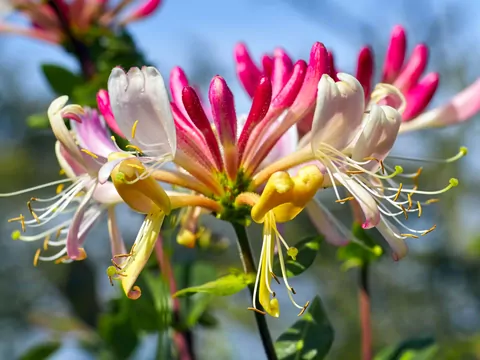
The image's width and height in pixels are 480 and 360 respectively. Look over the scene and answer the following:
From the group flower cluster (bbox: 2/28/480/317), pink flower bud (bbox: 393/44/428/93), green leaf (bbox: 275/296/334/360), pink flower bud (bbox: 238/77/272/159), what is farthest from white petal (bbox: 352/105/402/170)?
pink flower bud (bbox: 393/44/428/93)

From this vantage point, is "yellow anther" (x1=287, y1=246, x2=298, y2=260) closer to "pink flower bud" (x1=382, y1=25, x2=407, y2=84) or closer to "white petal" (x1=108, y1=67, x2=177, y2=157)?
"white petal" (x1=108, y1=67, x2=177, y2=157)

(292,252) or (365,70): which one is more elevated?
(365,70)

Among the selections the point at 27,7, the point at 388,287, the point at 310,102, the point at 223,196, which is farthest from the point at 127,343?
the point at 388,287

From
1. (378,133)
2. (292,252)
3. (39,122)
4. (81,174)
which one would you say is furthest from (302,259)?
(39,122)

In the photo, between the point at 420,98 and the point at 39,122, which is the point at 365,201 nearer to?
the point at 420,98

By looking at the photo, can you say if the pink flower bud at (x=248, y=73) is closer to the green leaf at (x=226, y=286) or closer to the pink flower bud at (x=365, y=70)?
the pink flower bud at (x=365, y=70)

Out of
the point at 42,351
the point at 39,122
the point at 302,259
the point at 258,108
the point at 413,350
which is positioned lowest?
the point at 42,351

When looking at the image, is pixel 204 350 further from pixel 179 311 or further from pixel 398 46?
pixel 398 46

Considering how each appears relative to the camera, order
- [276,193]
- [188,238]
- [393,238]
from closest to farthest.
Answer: [276,193] < [393,238] < [188,238]
